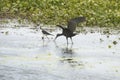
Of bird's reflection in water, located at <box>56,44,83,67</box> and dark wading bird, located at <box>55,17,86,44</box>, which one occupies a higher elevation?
dark wading bird, located at <box>55,17,86,44</box>

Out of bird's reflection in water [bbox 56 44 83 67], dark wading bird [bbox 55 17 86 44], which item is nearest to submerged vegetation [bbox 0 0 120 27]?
dark wading bird [bbox 55 17 86 44]

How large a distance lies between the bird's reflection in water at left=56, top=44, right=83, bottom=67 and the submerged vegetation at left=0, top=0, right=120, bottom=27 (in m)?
5.72

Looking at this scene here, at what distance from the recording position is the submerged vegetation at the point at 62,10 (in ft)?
69.5

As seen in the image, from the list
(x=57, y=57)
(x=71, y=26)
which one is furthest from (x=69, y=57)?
(x=71, y=26)

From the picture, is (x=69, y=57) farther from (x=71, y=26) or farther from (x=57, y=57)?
(x=71, y=26)

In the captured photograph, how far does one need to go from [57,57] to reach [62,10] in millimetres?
9228

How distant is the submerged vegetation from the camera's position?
834 inches

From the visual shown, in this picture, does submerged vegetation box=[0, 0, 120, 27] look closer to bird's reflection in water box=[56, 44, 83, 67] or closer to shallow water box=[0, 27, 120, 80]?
shallow water box=[0, 27, 120, 80]

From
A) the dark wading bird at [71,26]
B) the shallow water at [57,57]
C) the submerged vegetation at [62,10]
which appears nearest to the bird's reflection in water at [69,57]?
the shallow water at [57,57]

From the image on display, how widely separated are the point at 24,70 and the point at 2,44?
362cm

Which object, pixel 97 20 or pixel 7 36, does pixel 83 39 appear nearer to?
pixel 7 36

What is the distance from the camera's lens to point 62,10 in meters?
22.9

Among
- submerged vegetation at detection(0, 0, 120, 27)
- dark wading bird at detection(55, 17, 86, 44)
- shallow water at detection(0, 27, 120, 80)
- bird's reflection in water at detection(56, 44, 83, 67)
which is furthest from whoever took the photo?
submerged vegetation at detection(0, 0, 120, 27)

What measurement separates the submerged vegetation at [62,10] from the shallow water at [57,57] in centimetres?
272
